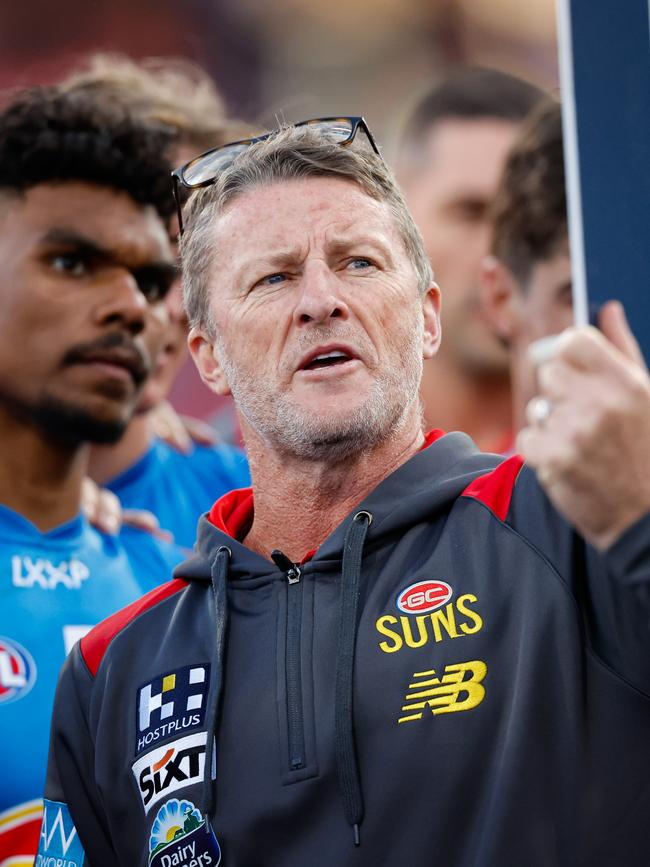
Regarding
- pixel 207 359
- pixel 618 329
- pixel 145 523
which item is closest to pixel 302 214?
pixel 207 359

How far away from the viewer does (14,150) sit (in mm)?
2754

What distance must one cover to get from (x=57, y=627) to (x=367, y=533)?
1060 mm

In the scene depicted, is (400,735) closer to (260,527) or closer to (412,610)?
(412,610)

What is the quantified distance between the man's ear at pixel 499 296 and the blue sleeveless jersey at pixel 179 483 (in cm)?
83

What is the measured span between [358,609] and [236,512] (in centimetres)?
44

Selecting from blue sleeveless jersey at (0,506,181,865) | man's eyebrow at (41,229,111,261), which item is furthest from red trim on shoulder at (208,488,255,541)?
man's eyebrow at (41,229,111,261)

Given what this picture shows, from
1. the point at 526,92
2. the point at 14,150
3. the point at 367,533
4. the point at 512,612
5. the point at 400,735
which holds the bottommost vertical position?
the point at 400,735

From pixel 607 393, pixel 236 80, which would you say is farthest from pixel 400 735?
pixel 236 80

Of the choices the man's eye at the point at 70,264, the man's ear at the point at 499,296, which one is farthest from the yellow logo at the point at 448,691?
the man's ear at the point at 499,296

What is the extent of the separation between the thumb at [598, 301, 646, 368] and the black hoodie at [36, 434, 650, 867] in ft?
1.31

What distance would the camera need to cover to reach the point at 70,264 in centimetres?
274

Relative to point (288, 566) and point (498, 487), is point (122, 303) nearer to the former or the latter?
point (288, 566)

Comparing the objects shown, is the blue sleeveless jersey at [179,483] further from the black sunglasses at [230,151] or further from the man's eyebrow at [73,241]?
the black sunglasses at [230,151]

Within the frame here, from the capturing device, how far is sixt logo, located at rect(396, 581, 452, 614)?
163cm
